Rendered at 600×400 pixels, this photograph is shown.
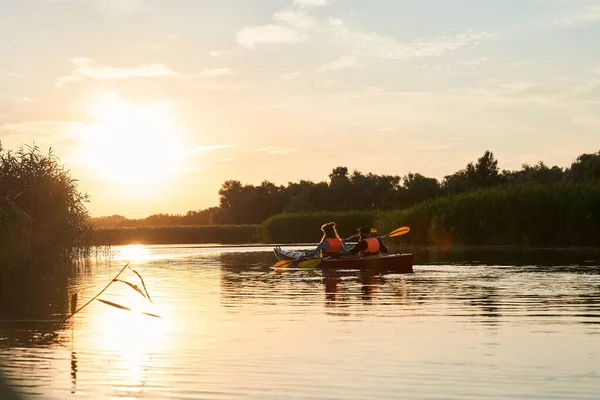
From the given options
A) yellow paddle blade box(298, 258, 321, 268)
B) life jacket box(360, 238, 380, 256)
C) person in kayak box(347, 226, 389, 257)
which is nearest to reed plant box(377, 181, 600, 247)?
person in kayak box(347, 226, 389, 257)

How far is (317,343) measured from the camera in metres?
12.4

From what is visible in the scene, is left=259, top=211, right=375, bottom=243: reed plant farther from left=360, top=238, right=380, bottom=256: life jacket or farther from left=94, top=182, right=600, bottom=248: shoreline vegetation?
left=360, top=238, right=380, bottom=256: life jacket

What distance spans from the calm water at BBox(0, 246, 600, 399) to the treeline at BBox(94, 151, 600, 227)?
63842 mm

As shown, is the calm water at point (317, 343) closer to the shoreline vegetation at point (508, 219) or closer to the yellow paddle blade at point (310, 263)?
the yellow paddle blade at point (310, 263)

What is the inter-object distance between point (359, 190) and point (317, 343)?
90042 millimetres

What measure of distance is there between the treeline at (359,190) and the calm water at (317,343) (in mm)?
63842

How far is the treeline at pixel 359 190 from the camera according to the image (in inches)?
3425

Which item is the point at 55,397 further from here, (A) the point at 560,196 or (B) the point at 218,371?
(A) the point at 560,196

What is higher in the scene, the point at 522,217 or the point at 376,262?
the point at 522,217

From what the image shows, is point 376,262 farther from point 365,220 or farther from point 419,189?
point 419,189

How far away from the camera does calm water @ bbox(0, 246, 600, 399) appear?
9305mm

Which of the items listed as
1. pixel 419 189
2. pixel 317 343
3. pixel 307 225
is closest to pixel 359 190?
pixel 419 189

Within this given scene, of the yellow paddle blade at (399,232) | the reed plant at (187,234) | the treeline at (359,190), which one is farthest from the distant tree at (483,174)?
the yellow paddle blade at (399,232)

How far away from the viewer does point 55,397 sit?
29.2 ft
